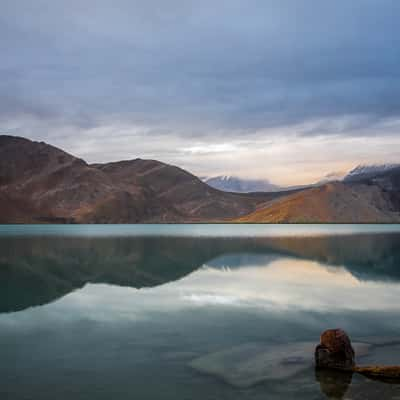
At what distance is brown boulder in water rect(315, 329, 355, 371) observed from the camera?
12.0m

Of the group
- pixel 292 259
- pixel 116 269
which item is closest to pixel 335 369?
pixel 116 269

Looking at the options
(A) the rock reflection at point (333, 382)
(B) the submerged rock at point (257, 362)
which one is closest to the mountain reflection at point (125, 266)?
(B) the submerged rock at point (257, 362)

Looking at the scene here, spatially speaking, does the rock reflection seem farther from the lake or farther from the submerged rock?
the submerged rock

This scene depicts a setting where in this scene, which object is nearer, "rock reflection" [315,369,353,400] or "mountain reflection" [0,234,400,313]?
"rock reflection" [315,369,353,400]

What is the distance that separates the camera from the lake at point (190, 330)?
10945 millimetres

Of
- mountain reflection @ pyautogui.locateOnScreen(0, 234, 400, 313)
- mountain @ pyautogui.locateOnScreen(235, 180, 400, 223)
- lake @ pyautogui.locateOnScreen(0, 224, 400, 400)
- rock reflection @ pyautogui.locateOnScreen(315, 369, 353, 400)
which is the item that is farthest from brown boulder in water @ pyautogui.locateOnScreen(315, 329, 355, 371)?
mountain @ pyautogui.locateOnScreen(235, 180, 400, 223)

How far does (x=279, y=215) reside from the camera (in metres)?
187

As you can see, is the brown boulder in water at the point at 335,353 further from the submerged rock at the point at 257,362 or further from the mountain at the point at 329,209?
the mountain at the point at 329,209

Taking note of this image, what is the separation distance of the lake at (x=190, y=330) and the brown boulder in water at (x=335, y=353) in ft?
1.09

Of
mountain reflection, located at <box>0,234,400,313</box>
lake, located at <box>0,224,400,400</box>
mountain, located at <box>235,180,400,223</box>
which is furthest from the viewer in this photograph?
mountain, located at <box>235,180,400,223</box>

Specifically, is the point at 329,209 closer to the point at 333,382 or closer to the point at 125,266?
the point at 125,266

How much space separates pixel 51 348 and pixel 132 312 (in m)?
A: 5.92

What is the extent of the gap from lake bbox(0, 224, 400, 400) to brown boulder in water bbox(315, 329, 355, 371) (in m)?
0.33

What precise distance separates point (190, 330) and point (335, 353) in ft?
18.8
